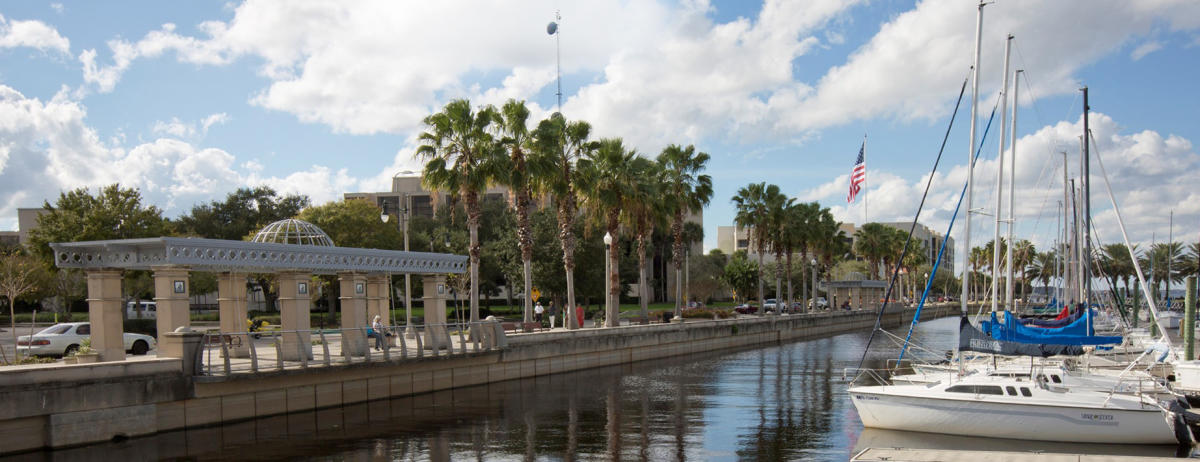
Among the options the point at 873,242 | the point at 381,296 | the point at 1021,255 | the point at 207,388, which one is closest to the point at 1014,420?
the point at 207,388

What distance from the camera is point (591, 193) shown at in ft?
Result: 140

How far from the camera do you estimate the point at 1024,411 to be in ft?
65.4

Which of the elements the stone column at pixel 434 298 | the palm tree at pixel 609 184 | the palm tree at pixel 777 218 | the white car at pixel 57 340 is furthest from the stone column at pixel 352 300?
the palm tree at pixel 777 218

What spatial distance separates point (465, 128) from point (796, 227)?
40406 millimetres

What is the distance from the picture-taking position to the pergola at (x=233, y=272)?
21.8m

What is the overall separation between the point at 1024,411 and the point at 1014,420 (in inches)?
12.0

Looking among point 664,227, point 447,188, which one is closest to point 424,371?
point 447,188

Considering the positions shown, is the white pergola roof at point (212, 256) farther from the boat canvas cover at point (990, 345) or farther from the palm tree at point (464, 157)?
the boat canvas cover at point (990, 345)

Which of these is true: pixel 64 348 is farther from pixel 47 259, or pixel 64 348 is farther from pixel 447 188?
pixel 47 259

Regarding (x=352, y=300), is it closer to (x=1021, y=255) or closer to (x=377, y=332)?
(x=377, y=332)

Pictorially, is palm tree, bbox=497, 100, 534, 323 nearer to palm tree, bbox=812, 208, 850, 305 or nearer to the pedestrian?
the pedestrian

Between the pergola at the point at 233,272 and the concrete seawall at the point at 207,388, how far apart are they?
1274 mm

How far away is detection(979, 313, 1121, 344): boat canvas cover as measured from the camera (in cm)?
2253

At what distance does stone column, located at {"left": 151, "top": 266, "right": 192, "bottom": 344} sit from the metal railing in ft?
3.12
